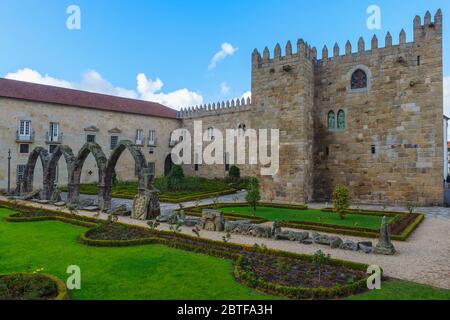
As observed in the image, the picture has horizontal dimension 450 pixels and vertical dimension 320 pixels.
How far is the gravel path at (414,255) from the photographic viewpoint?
26.5ft

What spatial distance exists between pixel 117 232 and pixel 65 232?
226cm

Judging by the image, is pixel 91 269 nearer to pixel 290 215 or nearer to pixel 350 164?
Answer: pixel 290 215

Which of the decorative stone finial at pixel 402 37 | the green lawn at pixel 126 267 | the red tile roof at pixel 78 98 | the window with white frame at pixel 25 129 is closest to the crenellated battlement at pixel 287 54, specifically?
the decorative stone finial at pixel 402 37

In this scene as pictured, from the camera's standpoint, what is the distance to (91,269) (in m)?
8.27

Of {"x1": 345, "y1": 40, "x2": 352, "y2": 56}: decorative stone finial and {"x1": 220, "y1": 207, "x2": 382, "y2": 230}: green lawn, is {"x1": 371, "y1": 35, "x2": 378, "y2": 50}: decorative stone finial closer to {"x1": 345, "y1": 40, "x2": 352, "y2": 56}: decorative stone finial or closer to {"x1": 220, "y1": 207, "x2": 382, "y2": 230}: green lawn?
{"x1": 345, "y1": 40, "x2": 352, "y2": 56}: decorative stone finial

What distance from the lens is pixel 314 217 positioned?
16438 mm

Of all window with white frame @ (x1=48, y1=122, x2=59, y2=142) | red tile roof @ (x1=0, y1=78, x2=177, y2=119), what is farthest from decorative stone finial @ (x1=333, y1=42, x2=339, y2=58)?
window with white frame @ (x1=48, y1=122, x2=59, y2=142)

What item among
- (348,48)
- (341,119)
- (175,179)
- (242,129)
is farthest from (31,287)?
(242,129)

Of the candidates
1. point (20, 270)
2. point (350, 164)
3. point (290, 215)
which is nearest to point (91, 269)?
point (20, 270)

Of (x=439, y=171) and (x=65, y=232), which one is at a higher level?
A: (x=439, y=171)

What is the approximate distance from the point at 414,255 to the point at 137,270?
7994 mm

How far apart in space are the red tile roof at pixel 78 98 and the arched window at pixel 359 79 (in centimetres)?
2525

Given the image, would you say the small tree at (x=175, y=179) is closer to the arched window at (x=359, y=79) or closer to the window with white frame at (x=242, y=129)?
the window with white frame at (x=242, y=129)
